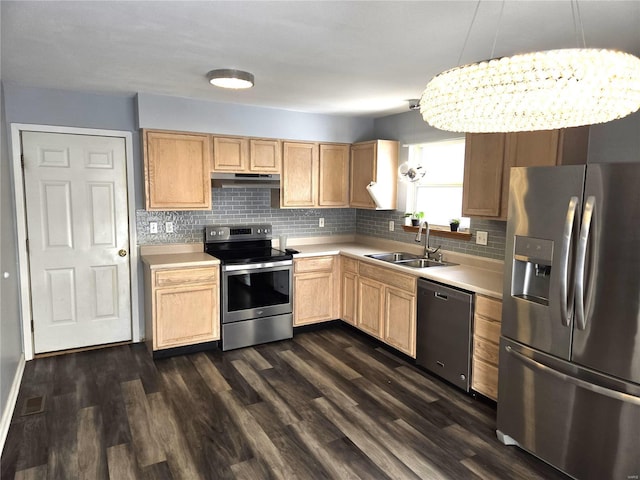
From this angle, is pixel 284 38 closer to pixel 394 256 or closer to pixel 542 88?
pixel 542 88

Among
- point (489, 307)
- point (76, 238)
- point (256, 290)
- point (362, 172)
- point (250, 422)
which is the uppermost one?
point (362, 172)

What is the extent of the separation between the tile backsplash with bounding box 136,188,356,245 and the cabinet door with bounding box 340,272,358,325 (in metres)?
0.84

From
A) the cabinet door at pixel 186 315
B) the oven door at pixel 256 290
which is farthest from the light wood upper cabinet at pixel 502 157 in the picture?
the cabinet door at pixel 186 315

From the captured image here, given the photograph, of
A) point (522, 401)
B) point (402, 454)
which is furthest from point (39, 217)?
point (522, 401)

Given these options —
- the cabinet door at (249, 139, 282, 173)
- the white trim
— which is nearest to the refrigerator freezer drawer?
the cabinet door at (249, 139, 282, 173)

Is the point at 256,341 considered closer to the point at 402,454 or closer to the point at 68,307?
the point at 68,307

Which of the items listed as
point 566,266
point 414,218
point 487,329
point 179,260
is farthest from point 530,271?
point 179,260

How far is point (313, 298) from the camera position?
4.51 m

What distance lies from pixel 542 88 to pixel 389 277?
2811mm

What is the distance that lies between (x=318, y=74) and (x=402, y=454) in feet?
8.32

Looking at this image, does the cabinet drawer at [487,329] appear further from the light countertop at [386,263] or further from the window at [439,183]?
the window at [439,183]

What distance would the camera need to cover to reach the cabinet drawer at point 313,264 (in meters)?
4.38

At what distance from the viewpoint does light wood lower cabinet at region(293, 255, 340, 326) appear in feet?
14.5

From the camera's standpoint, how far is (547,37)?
2.22 metres
